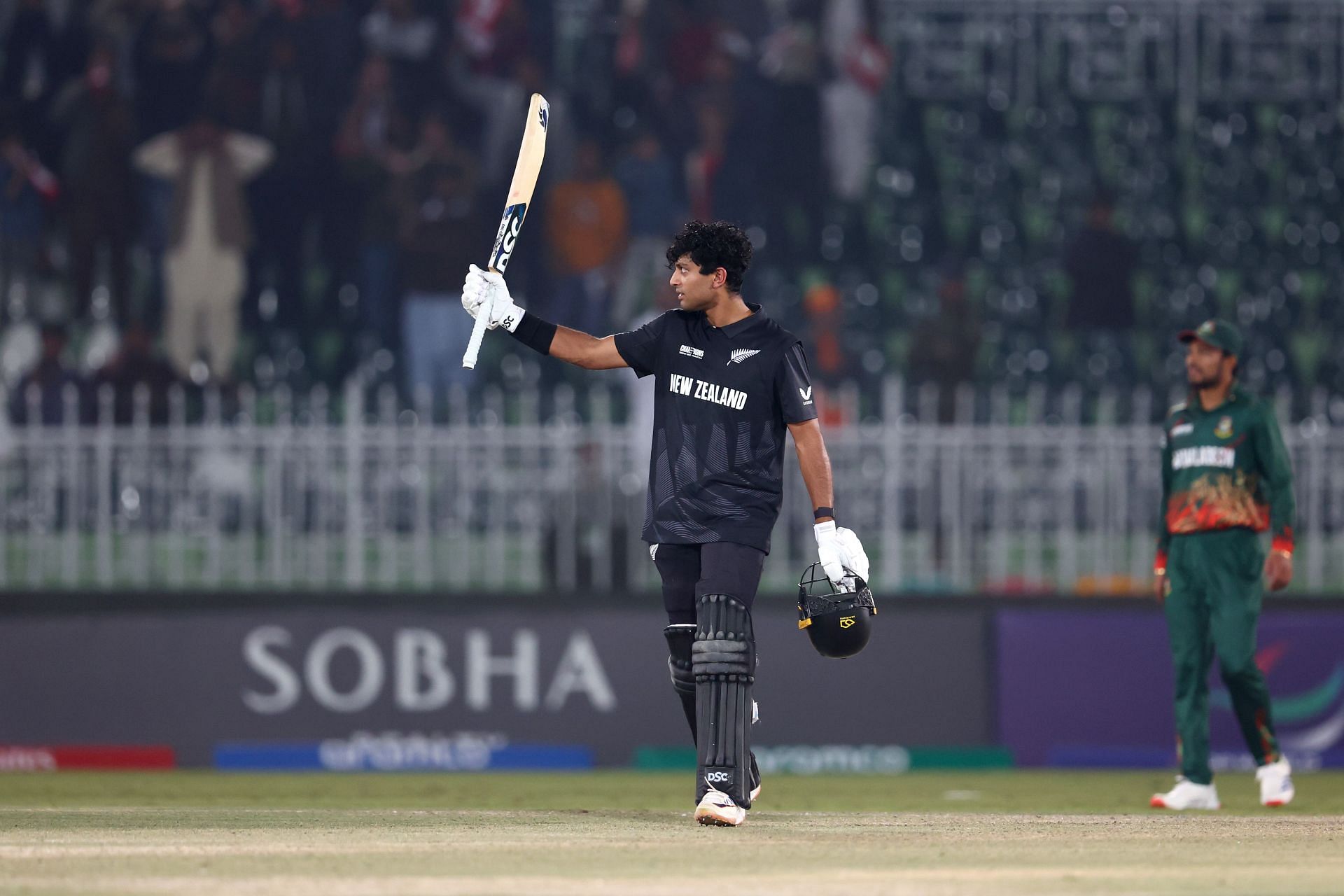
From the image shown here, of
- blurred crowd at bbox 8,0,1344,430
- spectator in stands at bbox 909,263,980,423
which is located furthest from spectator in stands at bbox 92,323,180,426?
spectator in stands at bbox 909,263,980,423

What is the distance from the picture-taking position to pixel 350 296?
54.9ft

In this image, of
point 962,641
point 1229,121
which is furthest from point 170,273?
point 1229,121

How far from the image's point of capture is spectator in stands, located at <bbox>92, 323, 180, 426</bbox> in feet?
47.1

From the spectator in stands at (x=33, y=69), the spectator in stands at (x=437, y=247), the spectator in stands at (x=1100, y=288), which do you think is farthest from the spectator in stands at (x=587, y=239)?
the spectator in stands at (x=33, y=69)

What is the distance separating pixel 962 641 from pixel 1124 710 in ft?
3.32

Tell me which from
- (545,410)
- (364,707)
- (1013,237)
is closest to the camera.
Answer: (364,707)

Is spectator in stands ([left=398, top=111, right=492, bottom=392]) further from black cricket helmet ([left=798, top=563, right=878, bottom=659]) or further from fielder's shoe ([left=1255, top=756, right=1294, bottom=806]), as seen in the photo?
black cricket helmet ([left=798, top=563, right=878, bottom=659])

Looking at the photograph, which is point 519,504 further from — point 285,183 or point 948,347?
point 285,183

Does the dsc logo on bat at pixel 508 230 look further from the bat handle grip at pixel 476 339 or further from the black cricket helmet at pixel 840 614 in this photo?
the black cricket helmet at pixel 840 614

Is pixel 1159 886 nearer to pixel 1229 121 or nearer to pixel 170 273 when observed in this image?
pixel 170 273

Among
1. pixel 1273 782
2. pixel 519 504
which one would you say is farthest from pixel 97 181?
pixel 1273 782

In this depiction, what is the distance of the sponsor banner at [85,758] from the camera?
1136cm

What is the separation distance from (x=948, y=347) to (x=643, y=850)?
9.89m

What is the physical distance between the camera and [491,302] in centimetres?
692
